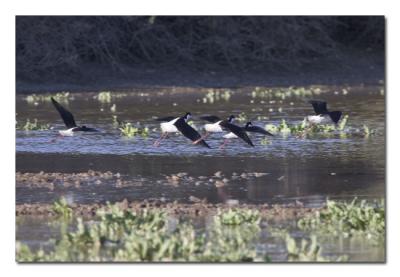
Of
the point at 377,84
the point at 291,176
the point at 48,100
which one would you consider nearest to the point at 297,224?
the point at 291,176

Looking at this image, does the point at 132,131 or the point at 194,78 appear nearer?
the point at 132,131

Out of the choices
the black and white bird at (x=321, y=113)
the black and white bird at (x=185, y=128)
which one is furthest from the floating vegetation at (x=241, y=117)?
the black and white bird at (x=185, y=128)

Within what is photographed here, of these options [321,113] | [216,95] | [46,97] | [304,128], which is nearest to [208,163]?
[321,113]

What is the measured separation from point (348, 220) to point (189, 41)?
12001 millimetres

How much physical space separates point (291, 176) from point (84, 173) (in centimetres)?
203

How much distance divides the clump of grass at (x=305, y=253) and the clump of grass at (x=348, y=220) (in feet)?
2.59

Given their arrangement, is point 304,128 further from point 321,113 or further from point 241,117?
point 241,117

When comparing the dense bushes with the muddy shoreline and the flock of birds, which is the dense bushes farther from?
the flock of birds

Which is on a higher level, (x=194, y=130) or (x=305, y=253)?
(x=194, y=130)

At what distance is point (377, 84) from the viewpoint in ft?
74.9

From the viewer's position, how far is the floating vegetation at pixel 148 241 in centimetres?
833

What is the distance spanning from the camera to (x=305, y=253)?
8359mm

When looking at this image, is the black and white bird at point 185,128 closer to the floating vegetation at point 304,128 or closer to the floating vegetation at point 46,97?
the floating vegetation at point 304,128

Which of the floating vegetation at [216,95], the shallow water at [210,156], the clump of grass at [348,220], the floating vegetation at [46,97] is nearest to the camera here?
the clump of grass at [348,220]
